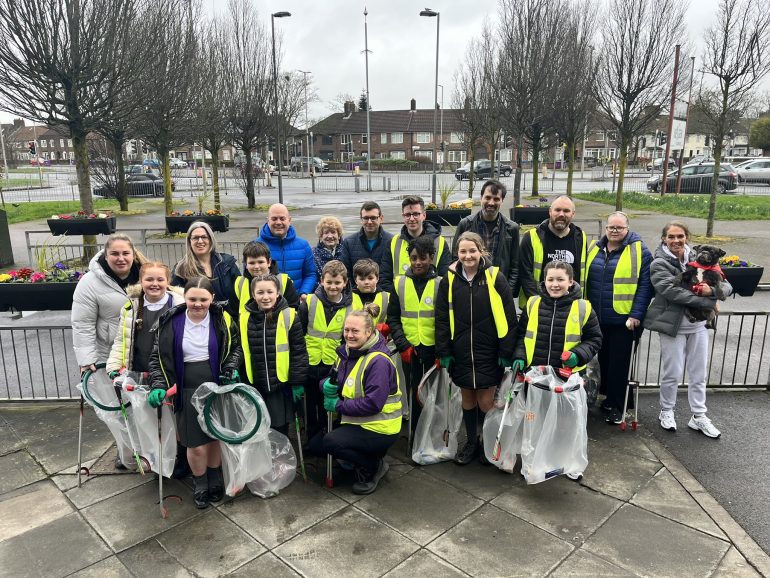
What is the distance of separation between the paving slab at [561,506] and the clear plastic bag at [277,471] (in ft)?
4.63

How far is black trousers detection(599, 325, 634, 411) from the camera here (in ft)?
15.4

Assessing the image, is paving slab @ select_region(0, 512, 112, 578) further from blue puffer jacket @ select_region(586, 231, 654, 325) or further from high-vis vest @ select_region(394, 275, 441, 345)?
blue puffer jacket @ select_region(586, 231, 654, 325)

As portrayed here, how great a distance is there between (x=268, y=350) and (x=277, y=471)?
0.83m

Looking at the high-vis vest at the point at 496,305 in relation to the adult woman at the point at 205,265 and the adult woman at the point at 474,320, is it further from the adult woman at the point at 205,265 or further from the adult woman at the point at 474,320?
the adult woman at the point at 205,265

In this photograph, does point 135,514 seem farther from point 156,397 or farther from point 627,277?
point 627,277

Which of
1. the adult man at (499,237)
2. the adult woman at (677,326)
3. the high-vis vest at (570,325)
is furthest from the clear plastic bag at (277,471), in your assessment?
the adult woman at (677,326)

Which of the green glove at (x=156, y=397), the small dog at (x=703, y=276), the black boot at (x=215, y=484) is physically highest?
the small dog at (x=703, y=276)

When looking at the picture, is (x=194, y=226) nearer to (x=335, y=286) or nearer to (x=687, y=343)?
(x=335, y=286)

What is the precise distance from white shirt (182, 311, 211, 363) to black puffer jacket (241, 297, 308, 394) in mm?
260

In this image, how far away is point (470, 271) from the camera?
397 centimetres

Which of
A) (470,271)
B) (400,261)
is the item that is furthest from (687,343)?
(400,261)

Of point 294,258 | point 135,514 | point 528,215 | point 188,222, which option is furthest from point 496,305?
point 188,222

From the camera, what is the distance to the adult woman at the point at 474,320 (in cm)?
392

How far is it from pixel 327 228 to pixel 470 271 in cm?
160
